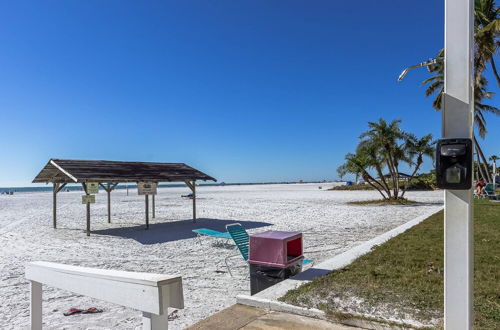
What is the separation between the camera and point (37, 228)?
1419 centimetres

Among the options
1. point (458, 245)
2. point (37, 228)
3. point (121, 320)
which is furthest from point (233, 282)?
point (37, 228)

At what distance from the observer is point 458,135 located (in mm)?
2287

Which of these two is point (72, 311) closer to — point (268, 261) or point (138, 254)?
point (268, 261)

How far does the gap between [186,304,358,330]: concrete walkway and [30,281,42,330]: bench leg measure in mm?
1400

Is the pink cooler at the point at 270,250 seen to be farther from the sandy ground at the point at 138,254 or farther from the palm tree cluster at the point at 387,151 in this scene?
the palm tree cluster at the point at 387,151

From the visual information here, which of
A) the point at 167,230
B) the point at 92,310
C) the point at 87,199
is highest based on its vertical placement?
the point at 87,199

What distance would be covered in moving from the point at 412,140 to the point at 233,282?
1963 cm

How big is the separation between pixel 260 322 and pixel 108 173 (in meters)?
12.0

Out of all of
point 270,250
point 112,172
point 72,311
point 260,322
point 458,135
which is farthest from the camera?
point 112,172

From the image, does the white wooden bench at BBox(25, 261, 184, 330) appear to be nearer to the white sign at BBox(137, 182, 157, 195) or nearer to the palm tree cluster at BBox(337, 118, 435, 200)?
the white sign at BBox(137, 182, 157, 195)

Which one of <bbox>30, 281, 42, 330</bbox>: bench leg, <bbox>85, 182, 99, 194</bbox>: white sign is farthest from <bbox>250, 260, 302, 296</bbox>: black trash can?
<bbox>85, 182, 99, 194</bbox>: white sign

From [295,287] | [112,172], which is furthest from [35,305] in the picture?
[112,172]

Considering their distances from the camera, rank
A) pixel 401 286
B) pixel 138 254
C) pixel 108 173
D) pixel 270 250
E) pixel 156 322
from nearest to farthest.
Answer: pixel 156 322 < pixel 401 286 < pixel 270 250 < pixel 138 254 < pixel 108 173

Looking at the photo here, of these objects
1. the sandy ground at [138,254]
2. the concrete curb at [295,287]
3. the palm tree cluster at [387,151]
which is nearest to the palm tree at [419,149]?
the palm tree cluster at [387,151]
